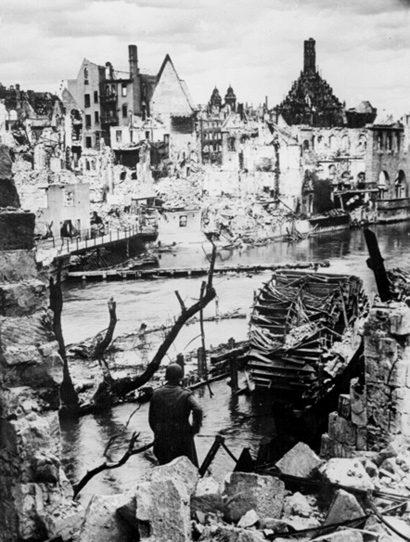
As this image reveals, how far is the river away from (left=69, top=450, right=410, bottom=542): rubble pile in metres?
3.19

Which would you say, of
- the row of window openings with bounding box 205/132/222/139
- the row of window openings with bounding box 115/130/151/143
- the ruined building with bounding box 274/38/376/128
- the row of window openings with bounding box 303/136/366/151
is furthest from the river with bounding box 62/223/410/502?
the ruined building with bounding box 274/38/376/128

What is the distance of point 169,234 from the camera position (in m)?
24.2

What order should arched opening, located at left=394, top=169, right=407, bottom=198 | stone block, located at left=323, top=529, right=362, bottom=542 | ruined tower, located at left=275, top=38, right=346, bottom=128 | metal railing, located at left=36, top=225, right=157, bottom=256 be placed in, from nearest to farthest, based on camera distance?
stone block, located at left=323, top=529, right=362, bottom=542
metal railing, located at left=36, top=225, right=157, bottom=256
arched opening, located at left=394, top=169, right=407, bottom=198
ruined tower, located at left=275, top=38, right=346, bottom=128

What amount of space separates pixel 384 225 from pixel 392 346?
16962mm

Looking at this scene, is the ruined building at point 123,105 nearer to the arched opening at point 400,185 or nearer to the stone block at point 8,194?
the arched opening at point 400,185

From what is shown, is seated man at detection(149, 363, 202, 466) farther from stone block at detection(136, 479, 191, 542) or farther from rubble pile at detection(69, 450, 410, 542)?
stone block at detection(136, 479, 191, 542)

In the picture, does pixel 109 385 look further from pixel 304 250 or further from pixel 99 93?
pixel 99 93

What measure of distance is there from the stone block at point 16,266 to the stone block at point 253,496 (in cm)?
201

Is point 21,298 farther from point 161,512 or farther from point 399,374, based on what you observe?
point 399,374

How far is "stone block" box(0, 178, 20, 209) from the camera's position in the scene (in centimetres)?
460

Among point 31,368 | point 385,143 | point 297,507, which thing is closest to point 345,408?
point 297,507

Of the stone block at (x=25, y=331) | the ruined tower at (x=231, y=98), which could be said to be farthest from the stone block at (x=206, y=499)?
the ruined tower at (x=231, y=98)

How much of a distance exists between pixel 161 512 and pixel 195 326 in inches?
536

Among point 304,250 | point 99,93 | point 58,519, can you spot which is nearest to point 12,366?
point 58,519
